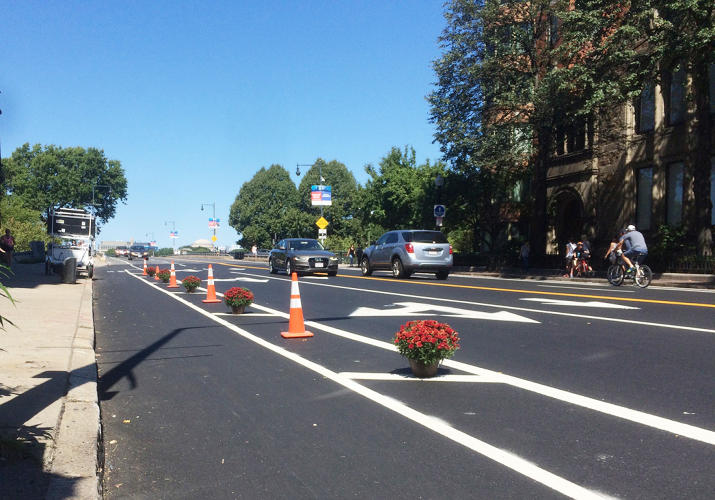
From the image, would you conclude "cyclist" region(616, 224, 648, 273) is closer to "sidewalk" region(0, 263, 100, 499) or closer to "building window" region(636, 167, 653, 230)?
"building window" region(636, 167, 653, 230)

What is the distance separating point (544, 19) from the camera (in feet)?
102

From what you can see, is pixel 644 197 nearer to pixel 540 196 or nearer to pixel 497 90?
pixel 540 196

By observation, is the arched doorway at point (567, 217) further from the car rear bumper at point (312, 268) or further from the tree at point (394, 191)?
the car rear bumper at point (312, 268)

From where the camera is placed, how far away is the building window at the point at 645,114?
27766 millimetres

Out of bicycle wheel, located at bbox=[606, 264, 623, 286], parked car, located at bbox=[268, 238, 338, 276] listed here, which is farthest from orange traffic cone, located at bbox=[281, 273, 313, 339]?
parked car, located at bbox=[268, 238, 338, 276]

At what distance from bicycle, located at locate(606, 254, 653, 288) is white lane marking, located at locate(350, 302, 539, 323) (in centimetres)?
888

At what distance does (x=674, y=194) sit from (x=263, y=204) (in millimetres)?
77483

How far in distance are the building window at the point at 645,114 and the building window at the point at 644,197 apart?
6.05ft

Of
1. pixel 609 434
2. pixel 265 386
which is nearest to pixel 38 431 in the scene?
pixel 265 386

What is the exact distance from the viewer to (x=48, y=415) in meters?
4.50

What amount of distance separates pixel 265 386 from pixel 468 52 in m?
28.6

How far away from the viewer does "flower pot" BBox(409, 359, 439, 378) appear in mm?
6070

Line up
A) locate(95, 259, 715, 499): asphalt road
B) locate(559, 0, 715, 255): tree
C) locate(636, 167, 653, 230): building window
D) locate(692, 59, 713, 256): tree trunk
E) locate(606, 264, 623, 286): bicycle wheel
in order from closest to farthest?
locate(95, 259, 715, 499): asphalt road, locate(606, 264, 623, 286): bicycle wheel, locate(559, 0, 715, 255): tree, locate(692, 59, 713, 256): tree trunk, locate(636, 167, 653, 230): building window

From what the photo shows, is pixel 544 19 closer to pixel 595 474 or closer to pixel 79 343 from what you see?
pixel 79 343
